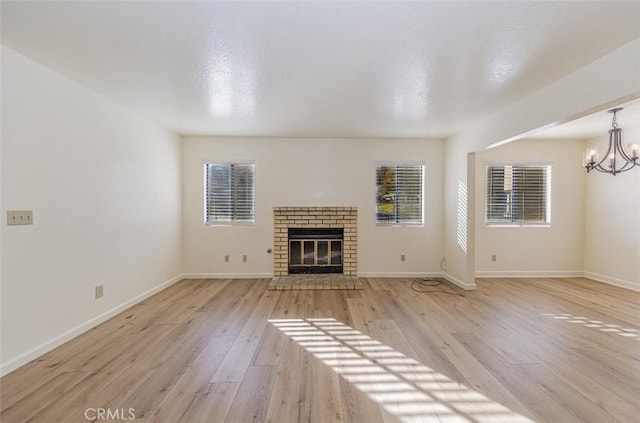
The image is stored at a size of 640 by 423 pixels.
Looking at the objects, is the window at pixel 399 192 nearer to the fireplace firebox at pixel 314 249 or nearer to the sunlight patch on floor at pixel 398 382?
the fireplace firebox at pixel 314 249

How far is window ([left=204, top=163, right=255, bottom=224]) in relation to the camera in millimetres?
5129

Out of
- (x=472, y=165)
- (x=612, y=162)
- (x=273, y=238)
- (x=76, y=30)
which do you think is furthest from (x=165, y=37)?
(x=612, y=162)

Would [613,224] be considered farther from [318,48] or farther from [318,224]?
[318,48]

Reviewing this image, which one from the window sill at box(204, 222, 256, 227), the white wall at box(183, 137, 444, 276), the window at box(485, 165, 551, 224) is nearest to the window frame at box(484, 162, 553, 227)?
the window at box(485, 165, 551, 224)

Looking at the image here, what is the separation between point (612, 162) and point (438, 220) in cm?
249

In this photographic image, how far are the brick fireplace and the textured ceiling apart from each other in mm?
2048

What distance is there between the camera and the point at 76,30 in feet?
6.35

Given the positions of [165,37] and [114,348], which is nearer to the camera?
Answer: [165,37]

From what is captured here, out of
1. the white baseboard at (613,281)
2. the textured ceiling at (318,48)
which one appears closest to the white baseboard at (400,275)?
the white baseboard at (613,281)

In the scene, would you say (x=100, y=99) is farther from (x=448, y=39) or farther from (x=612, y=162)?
(x=612, y=162)

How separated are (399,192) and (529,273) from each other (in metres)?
2.79

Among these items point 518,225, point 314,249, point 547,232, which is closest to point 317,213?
point 314,249

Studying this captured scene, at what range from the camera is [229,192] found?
16.8ft

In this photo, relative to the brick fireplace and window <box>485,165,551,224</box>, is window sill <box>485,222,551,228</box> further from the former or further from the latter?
the brick fireplace
